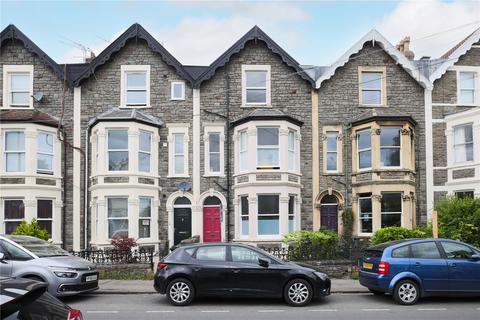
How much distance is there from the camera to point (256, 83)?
73.9ft

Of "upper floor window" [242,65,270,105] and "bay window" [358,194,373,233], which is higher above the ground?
"upper floor window" [242,65,270,105]

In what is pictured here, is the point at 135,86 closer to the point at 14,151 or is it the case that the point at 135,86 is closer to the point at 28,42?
the point at 28,42

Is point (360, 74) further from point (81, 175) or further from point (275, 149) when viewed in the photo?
point (81, 175)

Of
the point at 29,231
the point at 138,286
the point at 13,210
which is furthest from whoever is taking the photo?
the point at 13,210

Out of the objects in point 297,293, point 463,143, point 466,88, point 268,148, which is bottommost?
point 297,293

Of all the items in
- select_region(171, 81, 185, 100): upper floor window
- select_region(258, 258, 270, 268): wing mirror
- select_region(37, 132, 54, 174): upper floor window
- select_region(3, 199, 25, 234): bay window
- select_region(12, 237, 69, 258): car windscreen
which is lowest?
select_region(258, 258, 270, 268): wing mirror

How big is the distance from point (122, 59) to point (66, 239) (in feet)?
28.3

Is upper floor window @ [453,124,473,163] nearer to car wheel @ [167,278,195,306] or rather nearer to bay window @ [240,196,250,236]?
bay window @ [240,196,250,236]

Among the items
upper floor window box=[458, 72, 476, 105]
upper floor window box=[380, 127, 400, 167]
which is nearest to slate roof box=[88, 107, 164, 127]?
upper floor window box=[380, 127, 400, 167]

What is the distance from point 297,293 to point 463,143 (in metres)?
14.6

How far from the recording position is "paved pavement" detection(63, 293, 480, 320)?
9.96m

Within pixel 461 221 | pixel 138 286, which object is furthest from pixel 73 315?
pixel 461 221

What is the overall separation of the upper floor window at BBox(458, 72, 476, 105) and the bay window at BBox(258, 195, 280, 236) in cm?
1042

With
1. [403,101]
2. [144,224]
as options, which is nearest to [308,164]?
[403,101]
